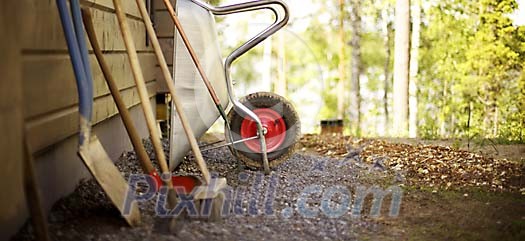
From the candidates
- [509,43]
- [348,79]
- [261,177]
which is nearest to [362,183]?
[261,177]

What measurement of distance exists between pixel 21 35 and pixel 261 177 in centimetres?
178

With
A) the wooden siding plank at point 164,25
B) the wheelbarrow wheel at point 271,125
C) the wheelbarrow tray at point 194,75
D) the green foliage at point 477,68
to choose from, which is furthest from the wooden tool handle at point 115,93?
the green foliage at point 477,68

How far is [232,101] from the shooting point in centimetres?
353

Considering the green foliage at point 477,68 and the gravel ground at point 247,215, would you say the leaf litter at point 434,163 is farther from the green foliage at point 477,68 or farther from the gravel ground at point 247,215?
the green foliage at point 477,68

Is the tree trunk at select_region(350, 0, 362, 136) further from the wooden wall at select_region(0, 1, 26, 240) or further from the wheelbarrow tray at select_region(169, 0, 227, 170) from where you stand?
the wooden wall at select_region(0, 1, 26, 240)

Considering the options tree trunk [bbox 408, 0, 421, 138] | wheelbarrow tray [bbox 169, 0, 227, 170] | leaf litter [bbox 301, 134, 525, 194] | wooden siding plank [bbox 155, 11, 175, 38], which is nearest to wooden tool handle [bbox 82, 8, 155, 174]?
wheelbarrow tray [bbox 169, 0, 227, 170]

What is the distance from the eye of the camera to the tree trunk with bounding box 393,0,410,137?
7.98m

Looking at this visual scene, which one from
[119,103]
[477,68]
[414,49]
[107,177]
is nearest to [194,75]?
[119,103]

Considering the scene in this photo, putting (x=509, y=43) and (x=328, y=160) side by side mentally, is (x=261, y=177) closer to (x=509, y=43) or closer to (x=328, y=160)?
(x=328, y=160)

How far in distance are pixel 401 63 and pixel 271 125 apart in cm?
482

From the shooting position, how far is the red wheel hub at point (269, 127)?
3.66 metres

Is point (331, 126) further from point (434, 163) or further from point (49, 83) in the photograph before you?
point (49, 83)

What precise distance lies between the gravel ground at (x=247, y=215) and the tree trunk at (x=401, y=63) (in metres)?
4.55

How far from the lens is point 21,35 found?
187cm
